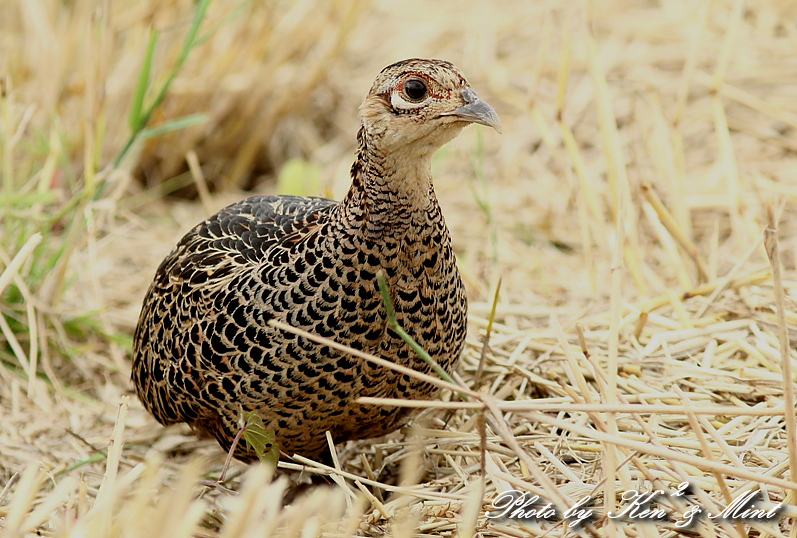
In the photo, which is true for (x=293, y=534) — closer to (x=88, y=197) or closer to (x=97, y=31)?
(x=88, y=197)

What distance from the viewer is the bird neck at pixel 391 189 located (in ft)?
8.65

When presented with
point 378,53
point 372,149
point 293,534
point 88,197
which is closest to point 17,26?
point 378,53

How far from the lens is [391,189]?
2.64 m

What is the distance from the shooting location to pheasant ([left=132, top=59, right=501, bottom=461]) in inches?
103

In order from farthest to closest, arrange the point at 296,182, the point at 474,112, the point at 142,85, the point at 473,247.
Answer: the point at 473,247
the point at 296,182
the point at 142,85
the point at 474,112

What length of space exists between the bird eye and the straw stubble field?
63 centimetres

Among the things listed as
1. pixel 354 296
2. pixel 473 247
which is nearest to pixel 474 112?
pixel 354 296

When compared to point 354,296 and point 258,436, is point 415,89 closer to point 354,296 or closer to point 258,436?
point 354,296

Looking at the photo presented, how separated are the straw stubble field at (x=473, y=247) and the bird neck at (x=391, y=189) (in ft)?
1.72

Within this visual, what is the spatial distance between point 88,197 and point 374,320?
5.55 feet

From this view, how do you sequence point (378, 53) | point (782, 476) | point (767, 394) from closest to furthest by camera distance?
point (782, 476), point (767, 394), point (378, 53)

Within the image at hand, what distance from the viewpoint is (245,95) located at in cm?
554

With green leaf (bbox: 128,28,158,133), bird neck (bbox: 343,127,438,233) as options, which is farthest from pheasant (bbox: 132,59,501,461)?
green leaf (bbox: 128,28,158,133)

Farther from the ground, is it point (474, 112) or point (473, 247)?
point (474, 112)
